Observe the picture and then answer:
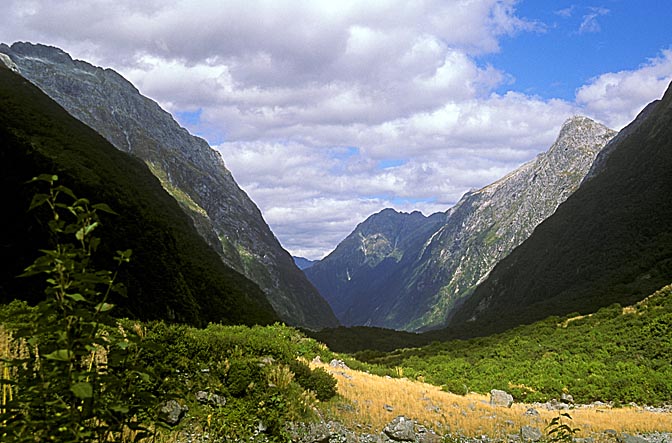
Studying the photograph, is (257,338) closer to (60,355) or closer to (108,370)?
(108,370)

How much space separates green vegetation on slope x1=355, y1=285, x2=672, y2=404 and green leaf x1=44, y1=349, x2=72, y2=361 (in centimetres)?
3099

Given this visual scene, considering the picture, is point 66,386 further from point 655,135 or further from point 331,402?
point 655,135

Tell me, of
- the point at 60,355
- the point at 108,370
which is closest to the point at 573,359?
the point at 108,370

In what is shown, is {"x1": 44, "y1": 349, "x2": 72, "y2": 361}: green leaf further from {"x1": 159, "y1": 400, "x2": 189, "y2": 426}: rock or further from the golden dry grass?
the golden dry grass

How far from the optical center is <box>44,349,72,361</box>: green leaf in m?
3.11

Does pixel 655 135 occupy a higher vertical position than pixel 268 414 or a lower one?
higher

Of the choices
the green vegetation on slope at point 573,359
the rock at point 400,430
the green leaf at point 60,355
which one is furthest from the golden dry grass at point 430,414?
the green vegetation on slope at point 573,359

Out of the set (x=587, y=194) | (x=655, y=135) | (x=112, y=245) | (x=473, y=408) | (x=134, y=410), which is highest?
(x=655, y=135)

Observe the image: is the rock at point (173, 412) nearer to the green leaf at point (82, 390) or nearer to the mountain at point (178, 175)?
the green leaf at point (82, 390)

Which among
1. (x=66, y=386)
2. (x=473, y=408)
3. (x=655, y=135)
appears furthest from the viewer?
(x=655, y=135)

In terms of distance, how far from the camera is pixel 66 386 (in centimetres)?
337

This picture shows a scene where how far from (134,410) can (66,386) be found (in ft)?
1.84

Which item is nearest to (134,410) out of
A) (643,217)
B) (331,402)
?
(331,402)

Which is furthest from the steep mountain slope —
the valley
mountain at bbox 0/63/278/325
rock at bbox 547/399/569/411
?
mountain at bbox 0/63/278/325
